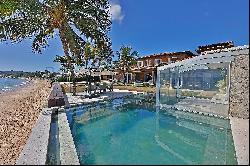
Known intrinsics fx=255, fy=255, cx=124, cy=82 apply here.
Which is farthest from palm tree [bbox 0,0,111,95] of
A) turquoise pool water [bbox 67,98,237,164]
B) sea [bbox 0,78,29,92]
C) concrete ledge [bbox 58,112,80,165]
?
sea [bbox 0,78,29,92]

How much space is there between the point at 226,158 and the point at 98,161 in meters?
3.45

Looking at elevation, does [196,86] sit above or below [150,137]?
above

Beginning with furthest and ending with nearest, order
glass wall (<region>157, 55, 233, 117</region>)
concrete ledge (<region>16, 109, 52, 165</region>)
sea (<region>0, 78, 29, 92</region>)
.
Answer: sea (<region>0, 78, 29, 92</region>)
glass wall (<region>157, 55, 233, 117</region>)
concrete ledge (<region>16, 109, 52, 165</region>)

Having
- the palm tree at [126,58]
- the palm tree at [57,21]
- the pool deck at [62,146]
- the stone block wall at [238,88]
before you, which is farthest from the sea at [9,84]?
the stone block wall at [238,88]

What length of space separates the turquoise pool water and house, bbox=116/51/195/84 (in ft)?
107

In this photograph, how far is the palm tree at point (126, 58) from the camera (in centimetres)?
5178

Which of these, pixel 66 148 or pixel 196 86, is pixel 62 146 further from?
pixel 196 86

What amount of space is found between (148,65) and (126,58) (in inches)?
186

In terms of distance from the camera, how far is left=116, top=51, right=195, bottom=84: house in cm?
4725

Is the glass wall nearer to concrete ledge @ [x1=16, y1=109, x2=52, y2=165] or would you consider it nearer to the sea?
concrete ledge @ [x1=16, y1=109, x2=52, y2=165]

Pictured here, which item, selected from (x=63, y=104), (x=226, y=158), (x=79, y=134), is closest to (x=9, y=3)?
(x=63, y=104)

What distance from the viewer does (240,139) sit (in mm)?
8422

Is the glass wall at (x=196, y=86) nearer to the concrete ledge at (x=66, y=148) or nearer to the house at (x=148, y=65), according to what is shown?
the concrete ledge at (x=66, y=148)

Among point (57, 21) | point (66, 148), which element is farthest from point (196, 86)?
point (57, 21)
